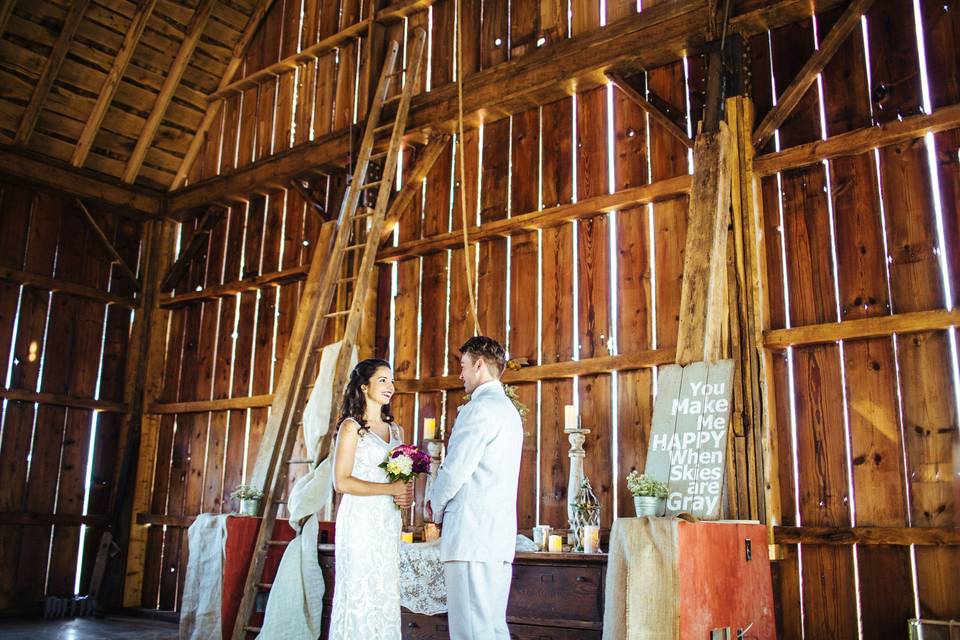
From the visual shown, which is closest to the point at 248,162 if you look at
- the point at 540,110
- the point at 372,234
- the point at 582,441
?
the point at 372,234

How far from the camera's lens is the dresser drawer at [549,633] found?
4.20 m

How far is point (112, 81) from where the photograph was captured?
8.24 metres

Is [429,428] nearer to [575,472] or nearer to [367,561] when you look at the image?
[575,472]

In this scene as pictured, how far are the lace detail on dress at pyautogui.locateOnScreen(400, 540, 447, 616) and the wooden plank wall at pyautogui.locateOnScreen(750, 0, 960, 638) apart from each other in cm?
186

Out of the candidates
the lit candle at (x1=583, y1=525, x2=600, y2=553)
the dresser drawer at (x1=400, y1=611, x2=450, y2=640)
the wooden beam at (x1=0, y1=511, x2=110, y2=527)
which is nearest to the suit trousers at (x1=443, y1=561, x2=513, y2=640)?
the lit candle at (x1=583, y1=525, x2=600, y2=553)

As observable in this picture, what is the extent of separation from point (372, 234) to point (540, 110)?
158 centimetres

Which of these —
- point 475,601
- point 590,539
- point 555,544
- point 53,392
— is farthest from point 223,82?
Answer: point 475,601

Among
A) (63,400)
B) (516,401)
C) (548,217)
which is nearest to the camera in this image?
(516,401)

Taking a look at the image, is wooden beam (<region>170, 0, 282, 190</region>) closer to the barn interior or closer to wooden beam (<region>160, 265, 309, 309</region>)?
the barn interior

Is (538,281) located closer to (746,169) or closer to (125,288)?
(746,169)

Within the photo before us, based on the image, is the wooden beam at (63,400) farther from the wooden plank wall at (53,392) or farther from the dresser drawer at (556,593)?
the dresser drawer at (556,593)

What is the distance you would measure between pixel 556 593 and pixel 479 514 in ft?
3.94

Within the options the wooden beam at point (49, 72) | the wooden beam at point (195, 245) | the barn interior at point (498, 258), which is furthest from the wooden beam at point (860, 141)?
the wooden beam at point (49, 72)

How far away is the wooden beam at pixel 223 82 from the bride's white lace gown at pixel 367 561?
6.13m
